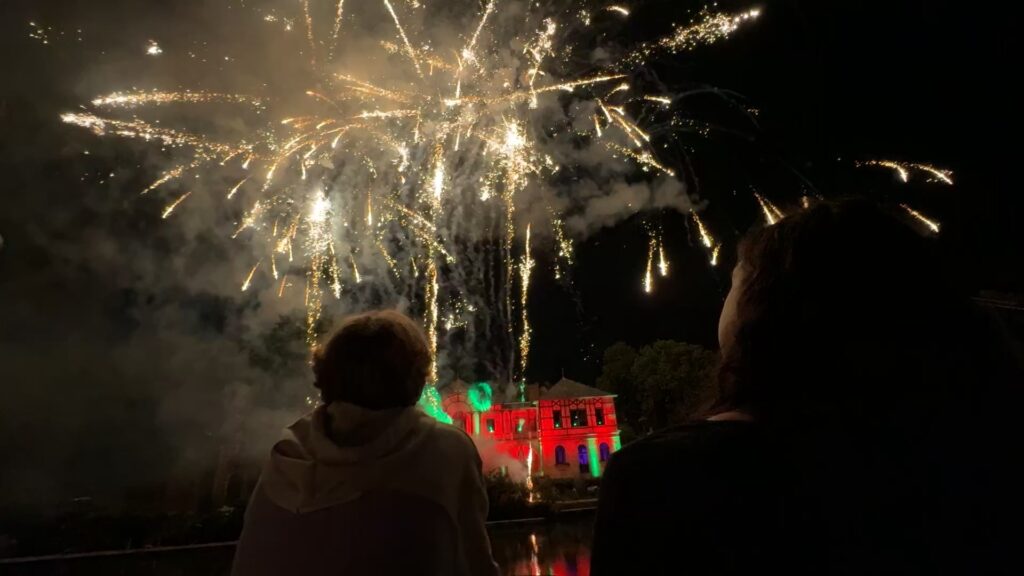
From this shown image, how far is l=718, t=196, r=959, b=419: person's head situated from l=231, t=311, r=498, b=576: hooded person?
1.10 metres

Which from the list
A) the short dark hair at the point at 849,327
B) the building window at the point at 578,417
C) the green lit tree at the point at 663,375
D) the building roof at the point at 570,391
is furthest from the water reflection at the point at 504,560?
the green lit tree at the point at 663,375

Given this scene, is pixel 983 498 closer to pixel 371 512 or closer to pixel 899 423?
pixel 899 423

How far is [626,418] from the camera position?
32125 mm

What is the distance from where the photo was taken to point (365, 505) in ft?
5.55

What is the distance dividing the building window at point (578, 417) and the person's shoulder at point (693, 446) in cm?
2945

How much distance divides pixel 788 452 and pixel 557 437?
29.6 meters

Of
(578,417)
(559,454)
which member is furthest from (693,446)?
(559,454)

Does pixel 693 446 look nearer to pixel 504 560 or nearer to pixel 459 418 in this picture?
pixel 504 560

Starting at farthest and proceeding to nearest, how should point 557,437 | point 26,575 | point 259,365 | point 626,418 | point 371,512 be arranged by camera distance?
point 626,418
point 557,437
point 259,365
point 26,575
point 371,512

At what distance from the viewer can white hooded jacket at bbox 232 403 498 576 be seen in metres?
1.67

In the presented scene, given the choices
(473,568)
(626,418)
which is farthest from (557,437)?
(473,568)

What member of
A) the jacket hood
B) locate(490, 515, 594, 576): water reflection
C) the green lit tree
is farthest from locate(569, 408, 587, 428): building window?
the jacket hood

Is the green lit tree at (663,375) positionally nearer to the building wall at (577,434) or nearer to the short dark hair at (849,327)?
the building wall at (577,434)

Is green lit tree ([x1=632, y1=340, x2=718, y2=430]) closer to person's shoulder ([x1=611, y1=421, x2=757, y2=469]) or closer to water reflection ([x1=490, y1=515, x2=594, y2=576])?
water reflection ([x1=490, y1=515, x2=594, y2=576])
